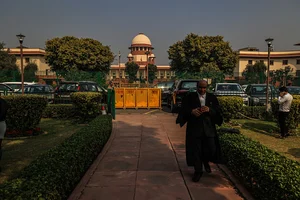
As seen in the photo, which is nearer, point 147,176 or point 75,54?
point 147,176

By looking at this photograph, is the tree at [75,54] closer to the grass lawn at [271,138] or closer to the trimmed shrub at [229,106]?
the trimmed shrub at [229,106]

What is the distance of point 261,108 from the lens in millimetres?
12758

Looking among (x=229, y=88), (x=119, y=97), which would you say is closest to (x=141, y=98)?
(x=119, y=97)

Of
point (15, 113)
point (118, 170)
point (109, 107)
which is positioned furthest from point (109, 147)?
point (109, 107)

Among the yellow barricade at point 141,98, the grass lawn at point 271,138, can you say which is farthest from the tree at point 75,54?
the grass lawn at point 271,138

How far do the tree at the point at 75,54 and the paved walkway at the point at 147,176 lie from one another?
118 feet

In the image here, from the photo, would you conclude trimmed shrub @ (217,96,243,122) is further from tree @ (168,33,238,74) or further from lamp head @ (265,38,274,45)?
tree @ (168,33,238,74)

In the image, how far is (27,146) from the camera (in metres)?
7.46

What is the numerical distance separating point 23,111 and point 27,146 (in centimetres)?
A: 152

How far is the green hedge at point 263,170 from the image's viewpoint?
3064mm

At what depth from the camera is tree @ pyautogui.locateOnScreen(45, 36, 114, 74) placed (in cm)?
4153

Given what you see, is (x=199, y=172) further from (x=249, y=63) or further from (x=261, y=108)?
(x=249, y=63)

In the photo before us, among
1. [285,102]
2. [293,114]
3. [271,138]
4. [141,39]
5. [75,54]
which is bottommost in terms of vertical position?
[271,138]

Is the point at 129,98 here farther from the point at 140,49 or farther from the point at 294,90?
the point at 140,49
